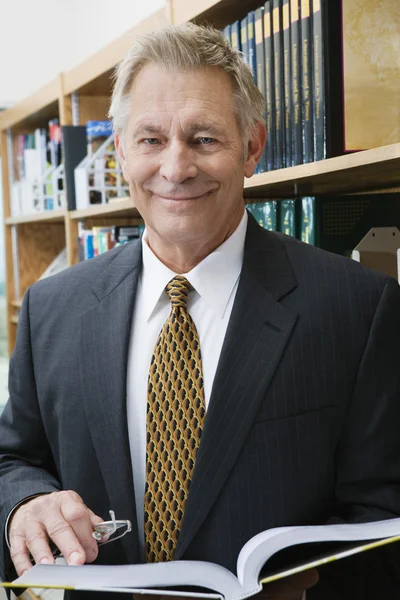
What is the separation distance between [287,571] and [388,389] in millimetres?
421

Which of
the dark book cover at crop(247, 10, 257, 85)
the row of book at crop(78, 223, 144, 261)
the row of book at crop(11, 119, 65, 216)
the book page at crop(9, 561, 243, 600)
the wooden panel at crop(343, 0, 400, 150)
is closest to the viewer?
the book page at crop(9, 561, 243, 600)

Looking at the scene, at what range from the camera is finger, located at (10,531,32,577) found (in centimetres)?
98

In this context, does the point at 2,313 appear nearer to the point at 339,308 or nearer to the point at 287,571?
the point at 339,308

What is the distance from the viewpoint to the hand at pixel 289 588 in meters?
0.83

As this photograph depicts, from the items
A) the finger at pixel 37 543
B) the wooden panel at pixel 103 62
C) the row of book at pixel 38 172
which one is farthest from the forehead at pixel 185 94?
the row of book at pixel 38 172

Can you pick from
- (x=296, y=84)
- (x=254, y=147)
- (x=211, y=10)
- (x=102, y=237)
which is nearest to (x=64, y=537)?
(x=254, y=147)

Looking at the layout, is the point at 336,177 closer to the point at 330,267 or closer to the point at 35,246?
the point at 330,267

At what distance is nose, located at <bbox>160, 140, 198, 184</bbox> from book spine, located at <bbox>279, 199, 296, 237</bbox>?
49cm

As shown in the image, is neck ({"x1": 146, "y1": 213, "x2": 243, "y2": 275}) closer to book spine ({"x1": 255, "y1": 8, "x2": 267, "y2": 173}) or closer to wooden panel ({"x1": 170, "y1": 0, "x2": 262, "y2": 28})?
book spine ({"x1": 255, "y1": 8, "x2": 267, "y2": 173})

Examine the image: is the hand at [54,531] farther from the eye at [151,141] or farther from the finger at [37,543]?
the eye at [151,141]

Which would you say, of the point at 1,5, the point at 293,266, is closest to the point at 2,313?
the point at 1,5

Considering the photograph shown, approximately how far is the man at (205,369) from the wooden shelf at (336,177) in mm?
155

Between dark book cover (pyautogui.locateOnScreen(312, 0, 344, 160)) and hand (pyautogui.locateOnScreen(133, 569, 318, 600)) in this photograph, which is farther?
dark book cover (pyautogui.locateOnScreen(312, 0, 344, 160))

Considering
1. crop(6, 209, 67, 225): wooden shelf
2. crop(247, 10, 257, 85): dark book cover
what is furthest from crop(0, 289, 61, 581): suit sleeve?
crop(6, 209, 67, 225): wooden shelf
